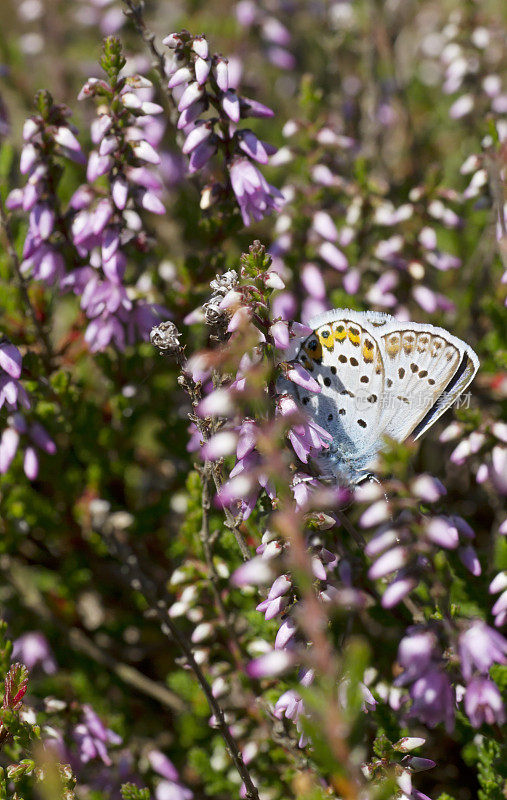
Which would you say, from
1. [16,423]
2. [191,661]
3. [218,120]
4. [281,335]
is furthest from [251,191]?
[191,661]

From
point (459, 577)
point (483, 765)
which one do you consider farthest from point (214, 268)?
point (483, 765)

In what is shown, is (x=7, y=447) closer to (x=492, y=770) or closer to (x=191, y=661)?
(x=191, y=661)

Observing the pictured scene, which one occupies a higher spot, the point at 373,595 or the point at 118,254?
the point at 118,254

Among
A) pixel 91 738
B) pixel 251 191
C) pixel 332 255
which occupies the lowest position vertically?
pixel 91 738

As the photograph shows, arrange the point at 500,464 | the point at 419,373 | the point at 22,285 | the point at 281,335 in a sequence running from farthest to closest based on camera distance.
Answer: the point at 22,285 < the point at 500,464 < the point at 419,373 < the point at 281,335

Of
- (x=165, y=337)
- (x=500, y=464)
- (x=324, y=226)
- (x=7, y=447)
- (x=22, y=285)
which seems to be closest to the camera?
(x=165, y=337)

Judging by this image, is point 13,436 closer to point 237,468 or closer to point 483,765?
point 237,468

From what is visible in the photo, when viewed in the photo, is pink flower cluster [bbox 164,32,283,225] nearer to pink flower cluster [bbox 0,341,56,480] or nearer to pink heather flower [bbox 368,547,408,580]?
pink flower cluster [bbox 0,341,56,480]
